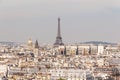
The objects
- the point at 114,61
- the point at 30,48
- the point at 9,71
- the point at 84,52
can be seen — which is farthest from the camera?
the point at 84,52

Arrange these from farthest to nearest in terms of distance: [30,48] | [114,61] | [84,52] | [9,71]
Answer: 1. [84,52]
2. [30,48]
3. [114,61]
4. [9,71]

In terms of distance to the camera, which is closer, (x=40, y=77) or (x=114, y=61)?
(x=40, y=77)

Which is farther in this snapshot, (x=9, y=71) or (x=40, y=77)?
(x=9, y=71)

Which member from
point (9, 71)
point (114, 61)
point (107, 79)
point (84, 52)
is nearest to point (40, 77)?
point (107, 79)

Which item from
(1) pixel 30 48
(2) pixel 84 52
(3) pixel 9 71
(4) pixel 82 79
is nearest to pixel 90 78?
(4) pixel 82 79

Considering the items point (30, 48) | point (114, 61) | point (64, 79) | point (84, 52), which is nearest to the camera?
point (64, 79)

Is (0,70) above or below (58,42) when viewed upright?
below

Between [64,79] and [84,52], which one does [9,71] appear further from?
[84,52]

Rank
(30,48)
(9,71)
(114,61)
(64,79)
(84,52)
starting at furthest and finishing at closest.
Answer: (84,52) < (30,48) < (114,61) < (9,71) < (64,79)

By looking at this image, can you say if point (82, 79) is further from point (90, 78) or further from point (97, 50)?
point (97, 50)
